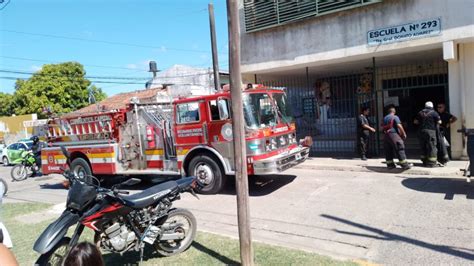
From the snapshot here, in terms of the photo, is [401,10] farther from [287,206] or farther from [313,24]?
[287,206]

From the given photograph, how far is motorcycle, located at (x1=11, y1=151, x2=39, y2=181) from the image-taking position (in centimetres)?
1443

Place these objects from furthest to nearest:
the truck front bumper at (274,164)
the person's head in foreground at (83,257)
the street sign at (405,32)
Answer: the street sign at (405,32) → the truck front bumper at (274,164) → the person's head in foreground at (83,257)

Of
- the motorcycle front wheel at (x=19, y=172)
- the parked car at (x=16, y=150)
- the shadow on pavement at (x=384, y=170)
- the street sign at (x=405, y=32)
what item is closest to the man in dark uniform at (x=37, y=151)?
the motorcycle front wheel at (x=19, y=172)

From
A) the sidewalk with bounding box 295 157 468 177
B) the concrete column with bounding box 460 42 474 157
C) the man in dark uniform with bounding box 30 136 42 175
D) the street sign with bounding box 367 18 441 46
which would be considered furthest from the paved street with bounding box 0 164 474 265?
the man in dark uniform with bounding box 30 136 42 175

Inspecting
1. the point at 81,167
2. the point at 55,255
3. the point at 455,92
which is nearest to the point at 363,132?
the point at 455,92

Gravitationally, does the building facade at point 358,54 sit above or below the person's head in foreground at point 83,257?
above

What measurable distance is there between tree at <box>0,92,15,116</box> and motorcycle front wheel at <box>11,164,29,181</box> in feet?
96.2

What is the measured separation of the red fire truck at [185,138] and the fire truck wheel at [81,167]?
0.09ft

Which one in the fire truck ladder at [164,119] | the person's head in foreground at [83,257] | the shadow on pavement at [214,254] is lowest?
the shadow on pavement at [214,254]

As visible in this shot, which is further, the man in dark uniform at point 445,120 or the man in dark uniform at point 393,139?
the man in dark uniform at point 445,120

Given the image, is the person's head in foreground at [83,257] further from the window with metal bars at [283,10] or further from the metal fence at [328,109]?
the metal fence at [328,109]

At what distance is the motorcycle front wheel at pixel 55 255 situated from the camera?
393 centimetres

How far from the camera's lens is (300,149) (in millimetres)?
8617

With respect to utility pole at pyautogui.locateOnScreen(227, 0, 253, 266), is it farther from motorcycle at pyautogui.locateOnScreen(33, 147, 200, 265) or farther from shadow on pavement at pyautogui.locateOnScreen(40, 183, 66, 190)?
shadow on pavement at pyautogui.locateOnScreen(40, 183, 66, 190)
